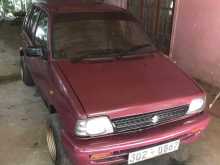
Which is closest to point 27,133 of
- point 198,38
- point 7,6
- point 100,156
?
point 100,156

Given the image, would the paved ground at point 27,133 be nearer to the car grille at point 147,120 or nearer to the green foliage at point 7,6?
the car grille at point 147,120

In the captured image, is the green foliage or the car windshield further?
the green foliage

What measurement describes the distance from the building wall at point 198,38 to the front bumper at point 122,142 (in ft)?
8.68

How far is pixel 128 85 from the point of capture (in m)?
2.56

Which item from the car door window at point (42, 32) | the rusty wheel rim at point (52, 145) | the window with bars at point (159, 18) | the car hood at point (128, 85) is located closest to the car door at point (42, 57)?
the car door window at point (42, 32)

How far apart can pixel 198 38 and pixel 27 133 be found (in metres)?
3.43

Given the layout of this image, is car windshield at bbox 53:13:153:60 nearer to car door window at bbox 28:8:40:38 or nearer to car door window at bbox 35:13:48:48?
car door window at bbox 35:13:48:48

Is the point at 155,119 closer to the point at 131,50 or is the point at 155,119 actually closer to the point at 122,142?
the point at 122,142

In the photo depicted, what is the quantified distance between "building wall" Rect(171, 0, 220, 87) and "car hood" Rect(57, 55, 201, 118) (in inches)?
83.7

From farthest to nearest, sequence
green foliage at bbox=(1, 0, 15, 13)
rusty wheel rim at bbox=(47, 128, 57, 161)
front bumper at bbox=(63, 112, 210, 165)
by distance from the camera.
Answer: green foliage at bbox=(1, 0, 15, 13), rusty wheel rim at bbox=(47, 128, 57, 161), front bumper at bbox=(63, 112, 210, 165)

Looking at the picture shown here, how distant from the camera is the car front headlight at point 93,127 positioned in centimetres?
221

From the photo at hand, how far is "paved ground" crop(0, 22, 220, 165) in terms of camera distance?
9.93 feet

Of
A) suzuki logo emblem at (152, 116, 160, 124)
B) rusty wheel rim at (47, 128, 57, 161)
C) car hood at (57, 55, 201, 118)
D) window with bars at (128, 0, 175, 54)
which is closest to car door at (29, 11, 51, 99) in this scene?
car hood at (57, 55, 201, 118)

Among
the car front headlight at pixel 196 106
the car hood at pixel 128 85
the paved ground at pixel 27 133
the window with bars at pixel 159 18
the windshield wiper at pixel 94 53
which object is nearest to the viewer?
the car hood at pixel 128 85
